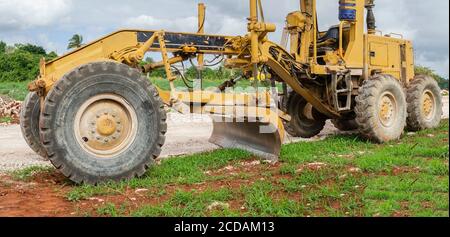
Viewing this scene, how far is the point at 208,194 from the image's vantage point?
19.2 feet

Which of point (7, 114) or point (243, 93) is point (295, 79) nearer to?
point (243, 93)

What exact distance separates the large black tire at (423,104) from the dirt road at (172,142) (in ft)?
6.26

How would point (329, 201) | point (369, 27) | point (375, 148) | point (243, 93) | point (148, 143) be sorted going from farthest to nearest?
point (369, 27), point (375, 148), point (243, 93), point (148, 143), point (329, 201)

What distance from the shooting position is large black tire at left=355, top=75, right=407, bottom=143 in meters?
9.93

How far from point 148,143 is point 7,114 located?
Result: 12.0m

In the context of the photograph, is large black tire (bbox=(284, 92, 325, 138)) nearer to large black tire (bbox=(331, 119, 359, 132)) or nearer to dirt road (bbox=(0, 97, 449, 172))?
dirt road (bbox=(0, 97, 449, 172))

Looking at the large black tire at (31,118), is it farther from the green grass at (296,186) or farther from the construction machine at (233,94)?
the green grass at (296,186)

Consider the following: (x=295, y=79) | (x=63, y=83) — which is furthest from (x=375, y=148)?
(x=63, y=83)

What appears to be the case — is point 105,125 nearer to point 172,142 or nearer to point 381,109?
point 172,142

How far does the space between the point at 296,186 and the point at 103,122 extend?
2.49 meters

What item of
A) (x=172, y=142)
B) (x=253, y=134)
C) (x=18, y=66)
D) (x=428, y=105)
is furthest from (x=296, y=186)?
(x=18, y=66)

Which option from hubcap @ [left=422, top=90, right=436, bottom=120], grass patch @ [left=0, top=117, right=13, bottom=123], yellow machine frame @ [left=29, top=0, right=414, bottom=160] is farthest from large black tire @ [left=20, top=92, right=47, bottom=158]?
grass patch @ [left=0, top=117, right=13, bottom=123]

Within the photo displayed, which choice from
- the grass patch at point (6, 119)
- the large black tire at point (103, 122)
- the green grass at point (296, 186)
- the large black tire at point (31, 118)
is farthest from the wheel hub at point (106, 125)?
the grass patch at point (6, 119)

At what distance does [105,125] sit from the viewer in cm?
671
